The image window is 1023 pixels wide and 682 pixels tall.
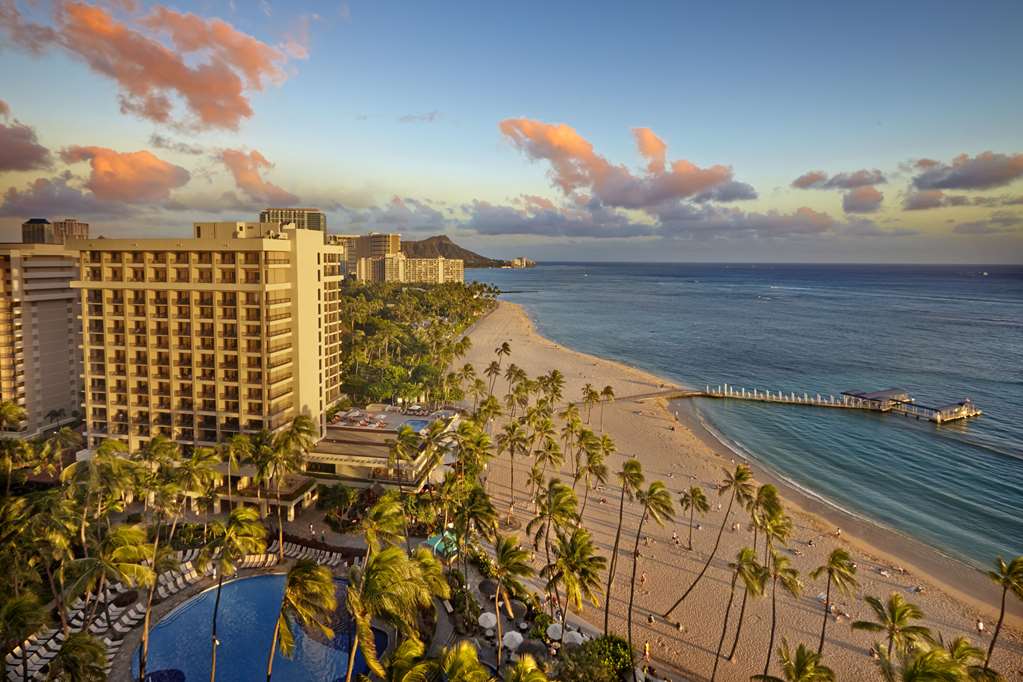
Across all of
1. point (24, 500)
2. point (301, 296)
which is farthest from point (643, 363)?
point (24, 500)

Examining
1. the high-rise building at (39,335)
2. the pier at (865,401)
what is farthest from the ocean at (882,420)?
the high-rise building at (39,335)

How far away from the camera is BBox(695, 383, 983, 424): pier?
94250 millimetres

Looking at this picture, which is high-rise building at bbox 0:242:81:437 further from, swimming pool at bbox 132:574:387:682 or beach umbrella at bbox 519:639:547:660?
beach umbrella at bbox 519:639:547:660

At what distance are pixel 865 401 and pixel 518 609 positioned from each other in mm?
90131

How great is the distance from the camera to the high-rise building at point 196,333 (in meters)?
53.6

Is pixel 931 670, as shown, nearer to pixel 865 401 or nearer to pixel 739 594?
pixel 739 594

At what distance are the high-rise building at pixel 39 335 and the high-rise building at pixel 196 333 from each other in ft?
50.0

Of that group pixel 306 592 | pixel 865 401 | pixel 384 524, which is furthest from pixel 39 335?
pixel 865 401

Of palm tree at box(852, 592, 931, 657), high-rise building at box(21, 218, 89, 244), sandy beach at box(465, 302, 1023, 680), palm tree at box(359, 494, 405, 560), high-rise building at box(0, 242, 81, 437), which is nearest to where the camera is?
palm tree at box(852, 592, 931, 657)

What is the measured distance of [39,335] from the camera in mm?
68812

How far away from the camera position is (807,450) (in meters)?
79.8

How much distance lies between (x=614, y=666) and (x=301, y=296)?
1718 inches

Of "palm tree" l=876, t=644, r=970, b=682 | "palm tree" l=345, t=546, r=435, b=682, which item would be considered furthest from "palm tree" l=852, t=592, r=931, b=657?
"palm tree" l=345, t=546, r=435, b=682

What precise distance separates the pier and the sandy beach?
3553 centimetres
